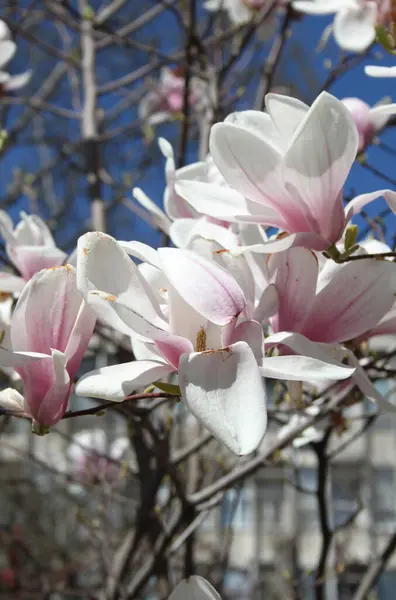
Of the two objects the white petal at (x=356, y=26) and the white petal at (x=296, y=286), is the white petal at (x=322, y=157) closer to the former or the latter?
the white petal at (x=296, y=286)

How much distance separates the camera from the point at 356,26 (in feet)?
3.31

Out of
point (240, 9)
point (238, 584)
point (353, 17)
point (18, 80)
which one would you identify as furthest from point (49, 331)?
point (238, 584)

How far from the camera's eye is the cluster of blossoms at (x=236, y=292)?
434 millimetres

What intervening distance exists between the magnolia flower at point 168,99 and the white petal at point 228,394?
1.54 meters

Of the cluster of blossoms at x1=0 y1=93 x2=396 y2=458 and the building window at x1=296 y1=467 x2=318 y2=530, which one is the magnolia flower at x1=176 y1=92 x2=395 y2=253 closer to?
the cluster of blossoms at x1=0 y1=93 x2=396 y2=458

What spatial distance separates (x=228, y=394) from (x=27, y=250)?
0.38 metres

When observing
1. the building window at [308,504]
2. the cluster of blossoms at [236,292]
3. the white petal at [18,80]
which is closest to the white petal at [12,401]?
the cluster of blossoms at [236,292]

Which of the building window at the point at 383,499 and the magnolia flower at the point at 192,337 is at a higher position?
the magnolia flower at the point at 192,337

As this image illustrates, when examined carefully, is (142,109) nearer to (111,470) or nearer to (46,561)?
(111,470)

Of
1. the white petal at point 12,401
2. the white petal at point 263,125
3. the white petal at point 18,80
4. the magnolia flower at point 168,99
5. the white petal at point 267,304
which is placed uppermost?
the white petal at point 263,125

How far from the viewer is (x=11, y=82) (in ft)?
4.76

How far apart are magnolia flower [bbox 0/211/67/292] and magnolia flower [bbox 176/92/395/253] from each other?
240 millimetres

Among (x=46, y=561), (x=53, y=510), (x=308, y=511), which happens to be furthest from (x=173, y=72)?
(x=308, y=511)

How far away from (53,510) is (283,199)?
5821 millimetres
